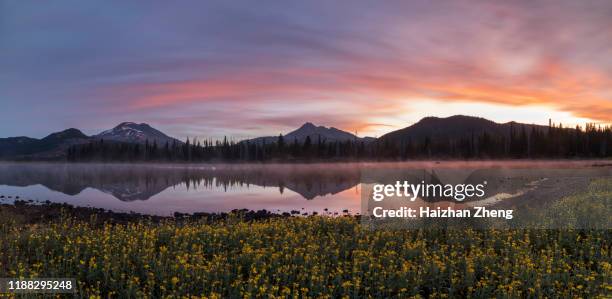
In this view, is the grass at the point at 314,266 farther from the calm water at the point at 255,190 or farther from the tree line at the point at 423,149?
the tree line at the point at 423,149

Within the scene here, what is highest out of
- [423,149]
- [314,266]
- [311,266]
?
[423,149]

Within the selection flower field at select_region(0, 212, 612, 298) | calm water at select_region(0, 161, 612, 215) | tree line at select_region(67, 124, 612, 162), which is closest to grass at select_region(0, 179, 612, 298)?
flower field at select_region(0, 212, 612, 298)

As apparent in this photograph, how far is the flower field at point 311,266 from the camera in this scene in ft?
33.1

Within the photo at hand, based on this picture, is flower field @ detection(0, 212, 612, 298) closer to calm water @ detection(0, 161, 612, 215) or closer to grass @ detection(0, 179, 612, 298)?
grass @ detection(0, 179, 612, 298)

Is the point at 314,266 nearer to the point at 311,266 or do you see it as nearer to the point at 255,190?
the point at 311,266

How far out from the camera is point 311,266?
11602 mm

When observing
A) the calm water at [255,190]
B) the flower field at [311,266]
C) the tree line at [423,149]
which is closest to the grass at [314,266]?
the flower field at [311,266]

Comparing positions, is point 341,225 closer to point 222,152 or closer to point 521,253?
point 521,253

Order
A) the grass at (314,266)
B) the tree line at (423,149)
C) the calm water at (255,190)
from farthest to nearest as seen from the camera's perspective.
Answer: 1. the tree line at (423,149)
2. the calm water at (255,190)
3. the grass at (314,266)

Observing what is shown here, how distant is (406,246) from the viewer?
45.3 ft

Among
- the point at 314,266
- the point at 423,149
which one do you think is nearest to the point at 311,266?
the point at 314,266

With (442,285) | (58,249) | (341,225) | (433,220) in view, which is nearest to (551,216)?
(433,220)

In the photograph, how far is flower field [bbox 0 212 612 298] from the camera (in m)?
10.1

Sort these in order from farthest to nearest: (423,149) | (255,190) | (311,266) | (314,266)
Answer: (423,149) < (255,190) < (311,266) < (314,266)
